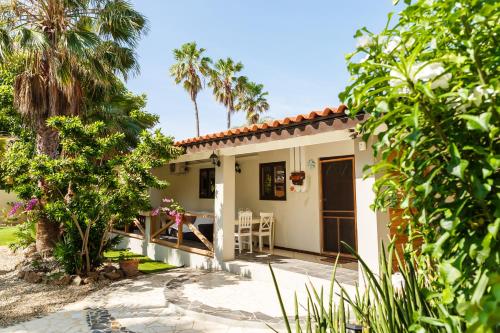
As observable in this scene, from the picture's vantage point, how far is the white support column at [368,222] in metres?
5.52

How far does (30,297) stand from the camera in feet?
22.4

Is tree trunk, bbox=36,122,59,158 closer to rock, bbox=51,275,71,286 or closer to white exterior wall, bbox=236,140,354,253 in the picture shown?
rock, bbox=51,275,71,286

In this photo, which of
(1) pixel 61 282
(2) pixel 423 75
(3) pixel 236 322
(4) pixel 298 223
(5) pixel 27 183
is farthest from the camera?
(4) pixel 298 223

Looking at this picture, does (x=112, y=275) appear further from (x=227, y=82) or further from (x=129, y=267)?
(x=227, y=82)

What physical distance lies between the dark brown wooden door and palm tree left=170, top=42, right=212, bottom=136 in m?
19.7

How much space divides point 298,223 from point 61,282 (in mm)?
6605

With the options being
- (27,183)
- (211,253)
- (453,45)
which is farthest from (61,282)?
(453,45)

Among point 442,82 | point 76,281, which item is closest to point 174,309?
point 76,281

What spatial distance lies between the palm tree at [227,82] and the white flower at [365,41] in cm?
2747

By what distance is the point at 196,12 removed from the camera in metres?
11.1

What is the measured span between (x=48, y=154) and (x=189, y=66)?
1859cm

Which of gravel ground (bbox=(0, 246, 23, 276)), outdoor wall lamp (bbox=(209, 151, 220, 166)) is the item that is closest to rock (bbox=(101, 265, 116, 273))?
gravel ground (bbox=(0, 246, 23, 276))

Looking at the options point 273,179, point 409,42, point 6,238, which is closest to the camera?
point 409,42

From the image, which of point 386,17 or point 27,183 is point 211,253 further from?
point 386,17
